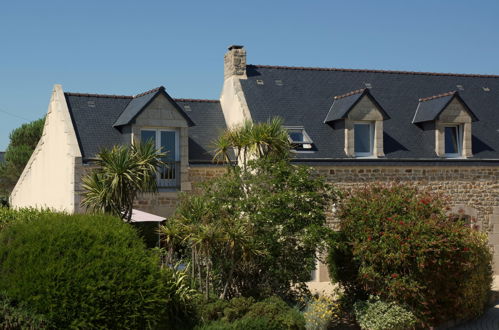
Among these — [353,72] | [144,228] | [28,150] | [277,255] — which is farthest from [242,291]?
[28,150]

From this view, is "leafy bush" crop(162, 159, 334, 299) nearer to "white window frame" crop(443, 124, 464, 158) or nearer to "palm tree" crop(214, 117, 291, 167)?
"palm tree" crop(214, 117, 291, 167)

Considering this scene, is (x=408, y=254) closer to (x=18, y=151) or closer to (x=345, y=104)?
(x=345, y=104)

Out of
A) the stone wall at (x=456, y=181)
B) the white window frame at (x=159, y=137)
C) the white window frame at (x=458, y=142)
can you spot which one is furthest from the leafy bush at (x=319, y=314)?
the white window frame at (x=458, y=142)

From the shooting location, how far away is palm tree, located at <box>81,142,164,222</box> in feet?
56.6

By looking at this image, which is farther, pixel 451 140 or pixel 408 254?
pixel 451 140

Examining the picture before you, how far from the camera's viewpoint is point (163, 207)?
21.3m

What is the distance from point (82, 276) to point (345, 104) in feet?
46.7

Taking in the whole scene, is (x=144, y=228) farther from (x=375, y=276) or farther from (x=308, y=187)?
(x=375, y=276)

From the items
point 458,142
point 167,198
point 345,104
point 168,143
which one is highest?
point 345,104

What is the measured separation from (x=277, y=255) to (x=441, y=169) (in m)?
10.4

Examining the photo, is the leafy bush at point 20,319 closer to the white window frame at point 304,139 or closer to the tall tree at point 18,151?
the white window frame at point 304,139

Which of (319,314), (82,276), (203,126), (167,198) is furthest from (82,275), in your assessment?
(203,126)

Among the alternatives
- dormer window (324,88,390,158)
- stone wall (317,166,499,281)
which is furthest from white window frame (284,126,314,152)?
dormer window (324,88,390,158)

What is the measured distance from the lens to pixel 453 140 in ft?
78.7
